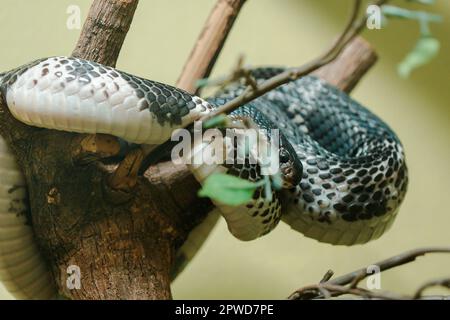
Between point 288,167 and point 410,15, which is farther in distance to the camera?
point 288,167

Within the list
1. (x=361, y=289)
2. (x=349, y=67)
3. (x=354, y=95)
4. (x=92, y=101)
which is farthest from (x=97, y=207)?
(x=354, y=95)

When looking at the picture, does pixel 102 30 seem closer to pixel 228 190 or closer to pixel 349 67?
pixel 228 190

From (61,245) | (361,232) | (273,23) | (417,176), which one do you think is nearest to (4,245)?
(61,245)

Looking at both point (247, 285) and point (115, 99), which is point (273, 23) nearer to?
point (247, 285)

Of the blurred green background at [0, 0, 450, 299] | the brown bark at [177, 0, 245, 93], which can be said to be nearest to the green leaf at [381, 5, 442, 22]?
the brown bark at [177, 0, 245, 93]

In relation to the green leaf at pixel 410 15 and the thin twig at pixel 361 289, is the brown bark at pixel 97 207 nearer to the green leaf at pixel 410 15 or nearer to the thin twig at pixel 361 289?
the thin twig at pixel 361 289

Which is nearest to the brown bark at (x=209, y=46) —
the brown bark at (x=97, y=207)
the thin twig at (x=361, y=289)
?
the brown bark at (x=97, y=207)

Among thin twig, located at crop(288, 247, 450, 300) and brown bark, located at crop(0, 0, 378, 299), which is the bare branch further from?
thin twig, located at crop(288, 247, 450, 300)
